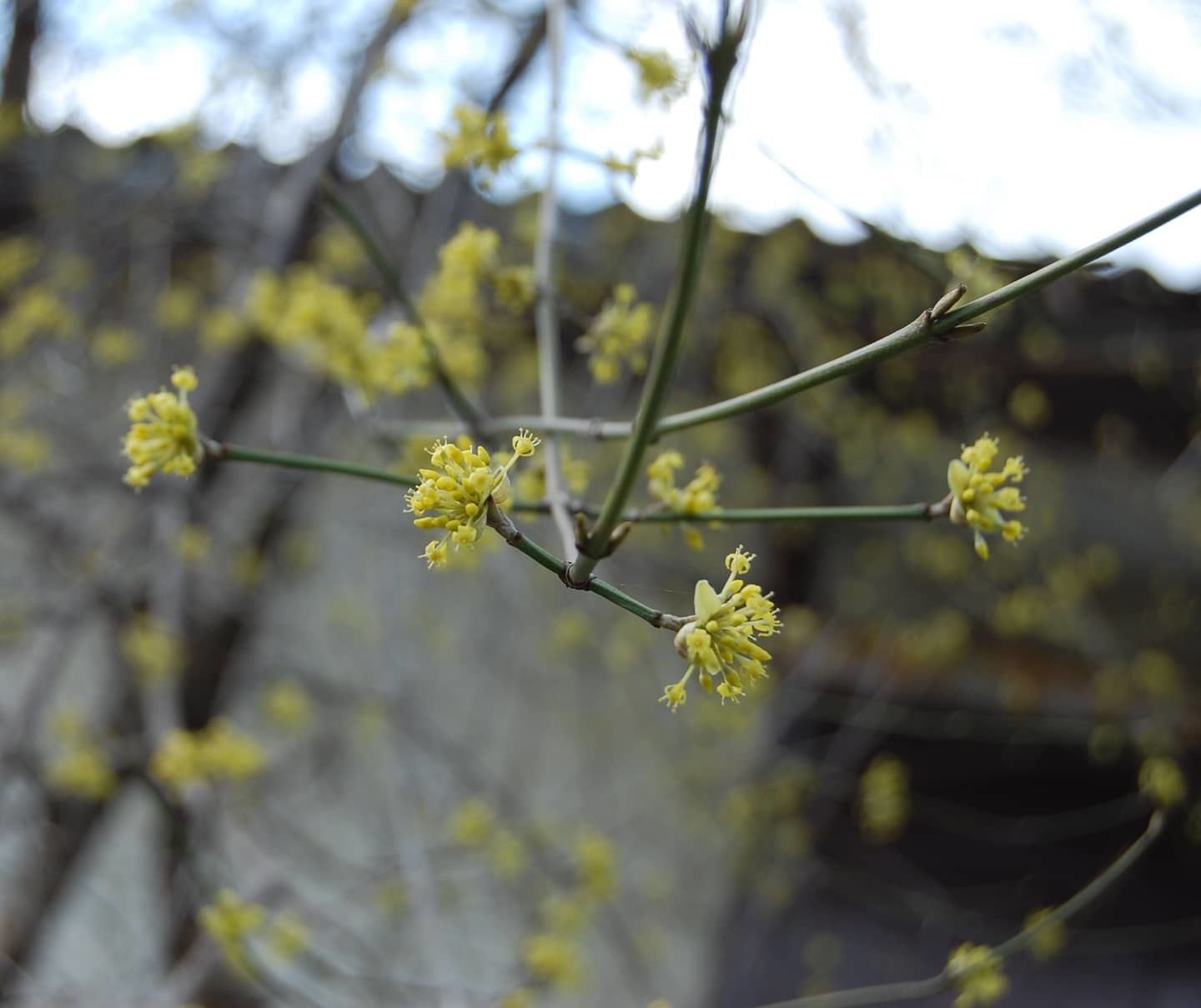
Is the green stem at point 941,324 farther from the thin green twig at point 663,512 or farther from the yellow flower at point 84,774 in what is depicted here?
the yellow flower at point 84,774

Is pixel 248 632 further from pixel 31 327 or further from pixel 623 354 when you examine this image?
pixel 623 354

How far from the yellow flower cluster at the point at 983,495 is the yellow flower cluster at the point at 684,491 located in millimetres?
210

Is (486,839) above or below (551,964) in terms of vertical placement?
above

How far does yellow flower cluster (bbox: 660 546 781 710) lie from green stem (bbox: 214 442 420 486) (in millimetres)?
305

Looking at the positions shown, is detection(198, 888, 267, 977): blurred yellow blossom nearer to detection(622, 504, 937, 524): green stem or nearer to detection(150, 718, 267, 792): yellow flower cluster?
detection(150, 718, 267, 792): yellow flower cluster

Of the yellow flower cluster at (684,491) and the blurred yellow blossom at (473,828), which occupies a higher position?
the yellow flower cluster at (684,491)

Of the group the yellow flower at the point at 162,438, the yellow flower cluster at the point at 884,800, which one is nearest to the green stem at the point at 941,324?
the yellow flower at the point at 162,438

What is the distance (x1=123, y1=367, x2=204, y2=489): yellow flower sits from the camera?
34.8 inches

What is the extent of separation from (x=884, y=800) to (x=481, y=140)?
2.14 metres

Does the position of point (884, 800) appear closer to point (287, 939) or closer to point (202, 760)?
point (287, 939)

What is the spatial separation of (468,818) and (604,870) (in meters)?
0.45

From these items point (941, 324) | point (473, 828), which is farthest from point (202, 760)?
point (941, 324)

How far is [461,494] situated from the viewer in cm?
70

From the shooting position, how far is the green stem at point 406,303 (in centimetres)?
109
